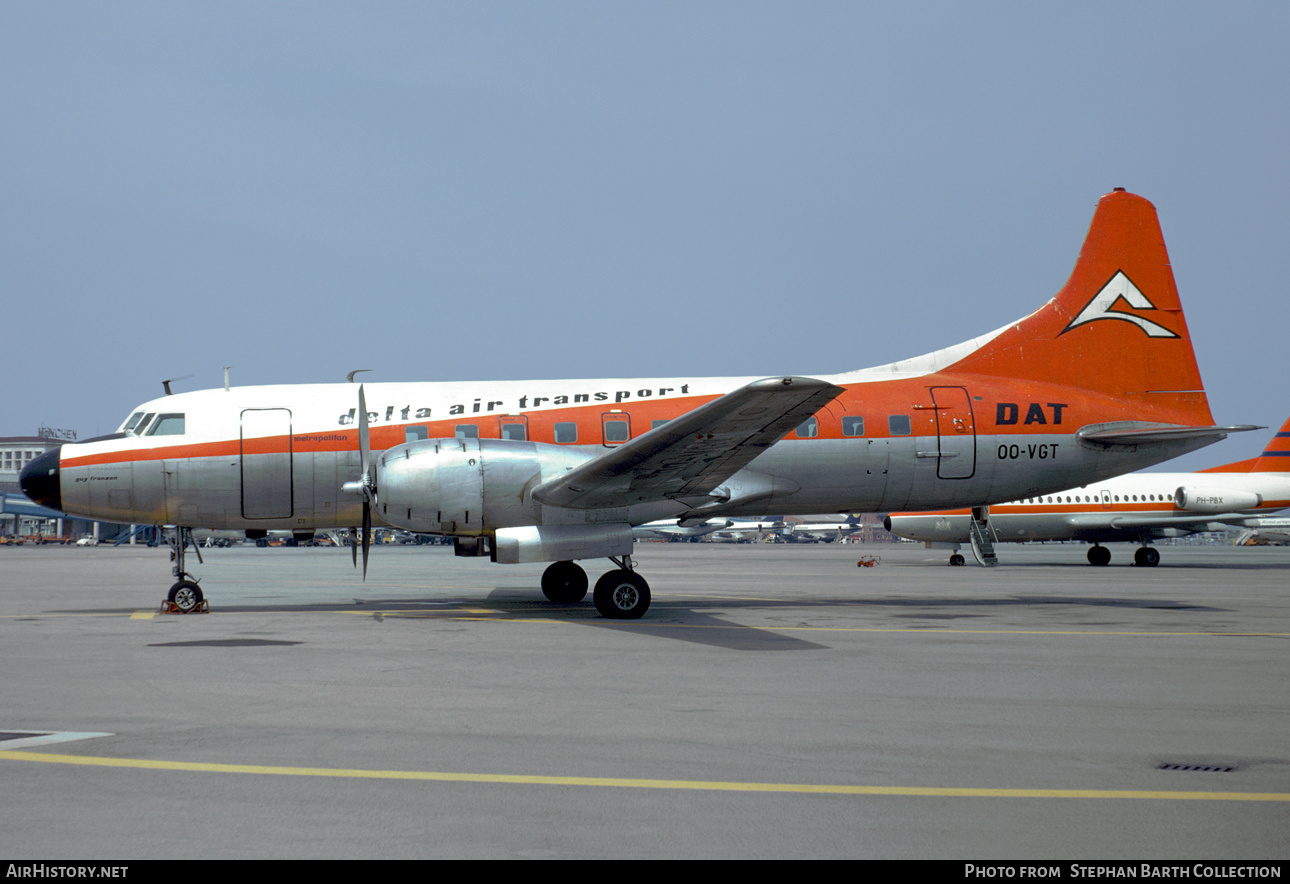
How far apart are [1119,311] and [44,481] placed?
20.4 meters

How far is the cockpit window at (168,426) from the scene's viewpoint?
56.8 ft

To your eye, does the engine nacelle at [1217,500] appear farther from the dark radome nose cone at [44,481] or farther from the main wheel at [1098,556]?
the dark radome nose cone at [44,481]

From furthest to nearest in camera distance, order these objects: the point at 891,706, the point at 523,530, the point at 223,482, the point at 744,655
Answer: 1. the point at 223,482
2. the point at 523,530
3. the point at 744,655
4. the point at 891,706

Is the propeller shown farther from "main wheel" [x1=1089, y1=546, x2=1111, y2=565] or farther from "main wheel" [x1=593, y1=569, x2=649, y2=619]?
"main wheel" [x1=1089, y1=546, x2=1111, y2=565]

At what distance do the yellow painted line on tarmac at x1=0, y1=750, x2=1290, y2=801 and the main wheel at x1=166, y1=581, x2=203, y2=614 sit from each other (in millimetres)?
11345

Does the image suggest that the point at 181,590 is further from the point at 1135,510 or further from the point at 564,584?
the point at 1135,510

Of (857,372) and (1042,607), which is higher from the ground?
(857,372)

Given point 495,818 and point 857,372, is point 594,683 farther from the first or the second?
point 857,372

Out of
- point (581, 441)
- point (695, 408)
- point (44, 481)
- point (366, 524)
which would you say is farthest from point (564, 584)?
point (44, 481)

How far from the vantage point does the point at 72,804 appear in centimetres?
510

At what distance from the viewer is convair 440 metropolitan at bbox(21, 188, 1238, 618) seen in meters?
15.9
